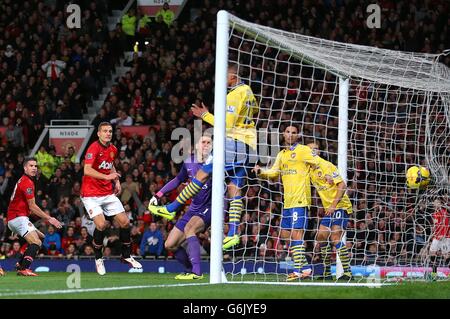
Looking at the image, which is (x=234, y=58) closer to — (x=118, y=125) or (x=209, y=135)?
(x=118, y=125)

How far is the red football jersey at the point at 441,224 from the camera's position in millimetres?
13664

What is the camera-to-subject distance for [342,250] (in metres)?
13.7

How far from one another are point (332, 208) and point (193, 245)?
6.81 feet

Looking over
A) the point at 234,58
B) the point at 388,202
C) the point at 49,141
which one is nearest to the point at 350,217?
the point at 388,202

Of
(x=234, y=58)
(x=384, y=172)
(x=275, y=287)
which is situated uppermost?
(x=234, y=58)

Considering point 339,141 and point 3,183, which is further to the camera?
point 3,183

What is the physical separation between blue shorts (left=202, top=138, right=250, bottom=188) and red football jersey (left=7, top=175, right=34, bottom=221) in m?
3.16

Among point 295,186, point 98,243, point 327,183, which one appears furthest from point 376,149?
point 98,243

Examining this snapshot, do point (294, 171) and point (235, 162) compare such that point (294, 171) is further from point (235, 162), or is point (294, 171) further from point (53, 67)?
point (53, 67)

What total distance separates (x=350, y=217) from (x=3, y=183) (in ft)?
34.3

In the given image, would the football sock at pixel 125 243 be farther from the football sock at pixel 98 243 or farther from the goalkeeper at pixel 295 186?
the goalkeeper at pixel 295 186

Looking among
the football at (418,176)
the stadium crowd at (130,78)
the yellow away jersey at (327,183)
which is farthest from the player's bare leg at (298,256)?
the stadium crowd at (130,78)

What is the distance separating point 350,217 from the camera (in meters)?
14.7
